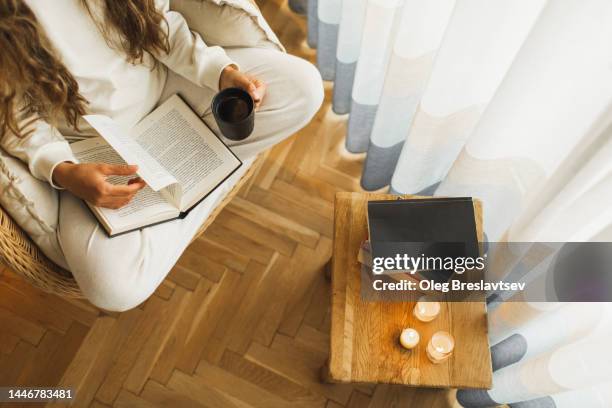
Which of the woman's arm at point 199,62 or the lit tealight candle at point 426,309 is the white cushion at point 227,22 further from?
the lit tealight candle at point 426,309

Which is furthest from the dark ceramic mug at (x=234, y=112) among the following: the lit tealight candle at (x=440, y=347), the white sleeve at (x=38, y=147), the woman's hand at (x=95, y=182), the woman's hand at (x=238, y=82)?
the lit tealight candle at (x=440, y=347)

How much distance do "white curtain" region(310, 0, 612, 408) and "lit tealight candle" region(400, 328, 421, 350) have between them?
0.70 ft

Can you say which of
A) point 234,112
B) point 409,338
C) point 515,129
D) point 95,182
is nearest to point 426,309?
point 409,338

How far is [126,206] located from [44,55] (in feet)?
0.96

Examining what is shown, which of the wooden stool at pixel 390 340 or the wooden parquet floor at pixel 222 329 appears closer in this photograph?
the wooden stool at pixel 390 340

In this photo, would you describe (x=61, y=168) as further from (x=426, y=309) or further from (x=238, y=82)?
(x=426, y=309)

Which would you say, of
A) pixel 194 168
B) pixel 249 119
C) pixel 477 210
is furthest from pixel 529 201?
pixel 194 168

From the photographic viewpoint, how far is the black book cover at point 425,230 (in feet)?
3.19

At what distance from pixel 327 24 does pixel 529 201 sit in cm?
70

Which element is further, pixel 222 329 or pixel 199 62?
pixel 222 329

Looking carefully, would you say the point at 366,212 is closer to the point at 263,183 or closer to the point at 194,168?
the point at 194,168

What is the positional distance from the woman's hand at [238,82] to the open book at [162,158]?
10cm

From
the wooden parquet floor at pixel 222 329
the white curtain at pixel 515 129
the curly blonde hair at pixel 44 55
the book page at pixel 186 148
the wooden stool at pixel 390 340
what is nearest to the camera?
the white curtain at pixel 515 129

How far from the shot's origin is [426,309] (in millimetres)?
985
